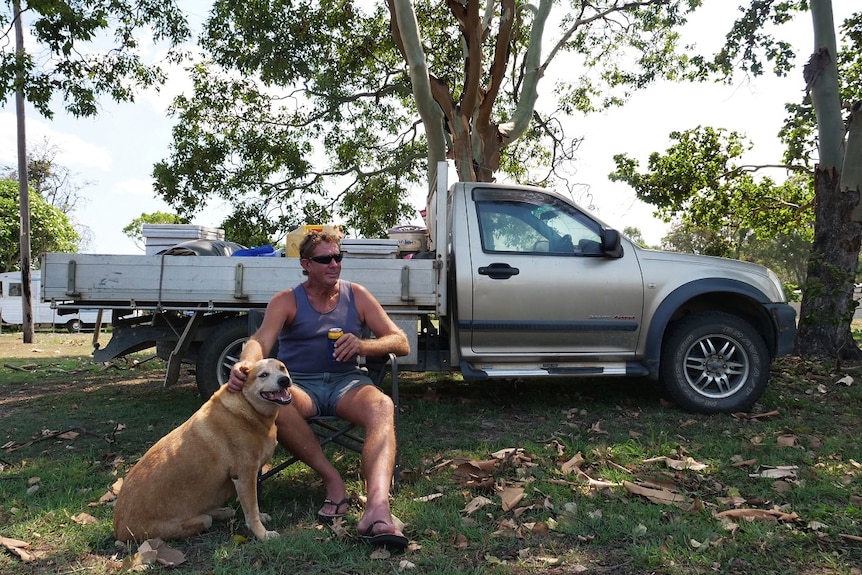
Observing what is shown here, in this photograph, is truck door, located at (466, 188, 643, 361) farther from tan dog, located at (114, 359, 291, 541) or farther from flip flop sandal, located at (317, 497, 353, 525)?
tan dog, located at (114, 359, 291, 541)

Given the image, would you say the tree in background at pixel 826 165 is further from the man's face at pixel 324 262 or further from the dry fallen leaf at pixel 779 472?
the man's face at pixel 324 262

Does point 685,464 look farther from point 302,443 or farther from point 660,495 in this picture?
point 302,443

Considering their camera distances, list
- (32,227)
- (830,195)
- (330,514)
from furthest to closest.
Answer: (32,227) → (830,195) → (330,514)

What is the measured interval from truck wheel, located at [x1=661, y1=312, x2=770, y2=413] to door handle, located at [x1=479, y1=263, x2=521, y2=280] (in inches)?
Result: 57.4

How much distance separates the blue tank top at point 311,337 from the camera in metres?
3.52

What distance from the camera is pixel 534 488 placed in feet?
11.3

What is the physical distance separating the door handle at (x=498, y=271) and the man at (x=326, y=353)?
1.55 meters

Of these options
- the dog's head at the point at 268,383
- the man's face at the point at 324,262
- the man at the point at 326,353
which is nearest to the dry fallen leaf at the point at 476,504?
the man at the point at 326,353

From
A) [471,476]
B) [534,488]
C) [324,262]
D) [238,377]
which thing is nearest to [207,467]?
[238,377]

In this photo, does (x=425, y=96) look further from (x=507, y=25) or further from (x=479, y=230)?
(x=479, y=230)

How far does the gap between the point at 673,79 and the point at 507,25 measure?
485cm

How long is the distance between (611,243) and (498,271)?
0.96 metres

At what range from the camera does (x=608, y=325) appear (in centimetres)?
519

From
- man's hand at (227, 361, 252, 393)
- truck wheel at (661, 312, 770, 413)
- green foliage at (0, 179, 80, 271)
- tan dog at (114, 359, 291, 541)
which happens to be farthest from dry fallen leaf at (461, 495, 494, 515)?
green foliage at (0, 179, 80, 271)
